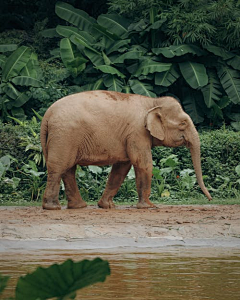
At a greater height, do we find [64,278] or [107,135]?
[107,135]

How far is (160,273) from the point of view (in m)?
6.27

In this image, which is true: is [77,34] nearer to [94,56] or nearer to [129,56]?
[94,56]

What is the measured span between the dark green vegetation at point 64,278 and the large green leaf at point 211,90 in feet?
57.8

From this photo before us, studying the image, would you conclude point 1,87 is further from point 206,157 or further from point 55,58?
point 206,157

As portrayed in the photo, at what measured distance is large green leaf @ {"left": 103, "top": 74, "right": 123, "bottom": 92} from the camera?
61.4 feet

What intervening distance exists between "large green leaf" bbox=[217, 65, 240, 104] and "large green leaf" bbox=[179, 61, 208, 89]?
0.68m

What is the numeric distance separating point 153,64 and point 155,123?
7711 mm

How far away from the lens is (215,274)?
621cm

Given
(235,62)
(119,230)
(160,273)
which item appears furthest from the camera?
(235,62)

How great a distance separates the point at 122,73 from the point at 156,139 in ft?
27.7

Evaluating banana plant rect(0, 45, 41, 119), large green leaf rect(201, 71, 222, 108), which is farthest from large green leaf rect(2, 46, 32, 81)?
large green leaf rect(201, 71, 222, 108)

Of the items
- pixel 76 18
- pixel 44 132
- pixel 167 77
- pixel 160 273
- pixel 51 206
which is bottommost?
pixel 160 273

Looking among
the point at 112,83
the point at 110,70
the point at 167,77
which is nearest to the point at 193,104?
the point at 167,77

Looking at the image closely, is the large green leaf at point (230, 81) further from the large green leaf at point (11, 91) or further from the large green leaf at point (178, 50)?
the large green leaf at point (11, 91)
